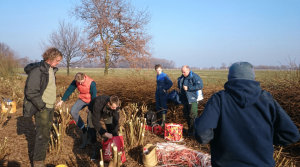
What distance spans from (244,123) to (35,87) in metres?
2.44

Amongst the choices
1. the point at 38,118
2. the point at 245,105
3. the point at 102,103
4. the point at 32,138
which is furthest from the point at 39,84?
the point at 245,105

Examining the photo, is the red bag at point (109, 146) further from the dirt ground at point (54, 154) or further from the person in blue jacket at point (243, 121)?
the person in blue jacket at point (243, 121)

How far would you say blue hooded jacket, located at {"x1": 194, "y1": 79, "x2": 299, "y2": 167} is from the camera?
138 centimetres

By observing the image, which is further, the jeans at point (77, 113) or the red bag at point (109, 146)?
the jeans at point (77, 113)

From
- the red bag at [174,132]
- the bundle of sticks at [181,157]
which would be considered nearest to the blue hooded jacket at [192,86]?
the red bag at [174,132]

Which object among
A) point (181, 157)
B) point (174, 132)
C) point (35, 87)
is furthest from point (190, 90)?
point (35, 87)

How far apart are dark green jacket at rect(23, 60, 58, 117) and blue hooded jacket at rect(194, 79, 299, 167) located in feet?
7.04

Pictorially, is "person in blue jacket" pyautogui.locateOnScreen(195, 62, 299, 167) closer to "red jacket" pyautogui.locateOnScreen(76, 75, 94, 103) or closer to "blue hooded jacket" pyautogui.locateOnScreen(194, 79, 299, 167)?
"blue hooded jacket" pyautogui.locateOnScreen(194, 79, 299, 167)

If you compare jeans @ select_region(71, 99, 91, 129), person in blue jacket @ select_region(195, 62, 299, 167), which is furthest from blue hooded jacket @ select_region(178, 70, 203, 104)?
person in blue jacket @ select_region(195, 62, 299, 167)

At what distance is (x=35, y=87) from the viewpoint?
260 cm

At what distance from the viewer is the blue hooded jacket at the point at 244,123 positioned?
1385 mm

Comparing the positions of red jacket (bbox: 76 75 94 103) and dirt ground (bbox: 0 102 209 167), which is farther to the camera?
red jacket (bbox: 76 75 94 103)

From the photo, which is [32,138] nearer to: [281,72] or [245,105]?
[245,105]

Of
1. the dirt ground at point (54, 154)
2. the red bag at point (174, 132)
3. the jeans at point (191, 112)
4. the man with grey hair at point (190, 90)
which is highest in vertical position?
the man with grey hair at point (190, 90)
